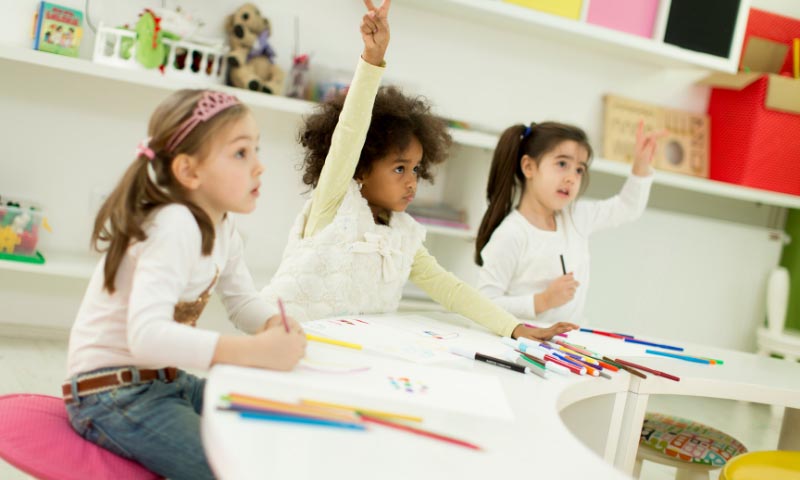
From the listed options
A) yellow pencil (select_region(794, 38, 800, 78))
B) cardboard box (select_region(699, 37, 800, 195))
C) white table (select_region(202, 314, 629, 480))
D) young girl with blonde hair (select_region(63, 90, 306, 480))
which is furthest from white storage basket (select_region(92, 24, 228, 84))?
yellow pencil (select_region(794, 38, 800, 78))

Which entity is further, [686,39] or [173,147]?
[686,39]

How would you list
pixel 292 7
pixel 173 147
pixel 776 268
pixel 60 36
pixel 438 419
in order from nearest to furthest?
pixel 438 419 → pixel 173 147 → pixel 60 36 → pixel 292 7 → pixel 776 268

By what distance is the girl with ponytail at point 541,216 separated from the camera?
2230 millimetres

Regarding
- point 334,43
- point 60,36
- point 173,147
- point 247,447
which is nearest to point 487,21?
point 334,43

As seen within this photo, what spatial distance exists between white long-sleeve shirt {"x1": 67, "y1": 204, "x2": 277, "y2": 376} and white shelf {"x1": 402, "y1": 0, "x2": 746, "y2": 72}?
2109mm

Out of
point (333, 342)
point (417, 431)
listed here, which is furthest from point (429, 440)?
point (333, 342)

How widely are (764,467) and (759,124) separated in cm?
236

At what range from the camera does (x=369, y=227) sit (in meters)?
1.69

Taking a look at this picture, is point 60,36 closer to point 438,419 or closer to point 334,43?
point 334,43

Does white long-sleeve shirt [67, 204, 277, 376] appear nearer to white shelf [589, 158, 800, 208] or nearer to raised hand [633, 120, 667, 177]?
raised hand [633, 120, 667, 177]

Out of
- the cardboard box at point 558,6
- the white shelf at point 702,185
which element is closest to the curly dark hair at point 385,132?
the cardboard box at point 558,6

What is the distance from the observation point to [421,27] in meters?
3.29

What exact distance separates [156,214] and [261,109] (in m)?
2.13

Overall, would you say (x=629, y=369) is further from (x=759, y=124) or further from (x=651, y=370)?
(x=759, y=124)
